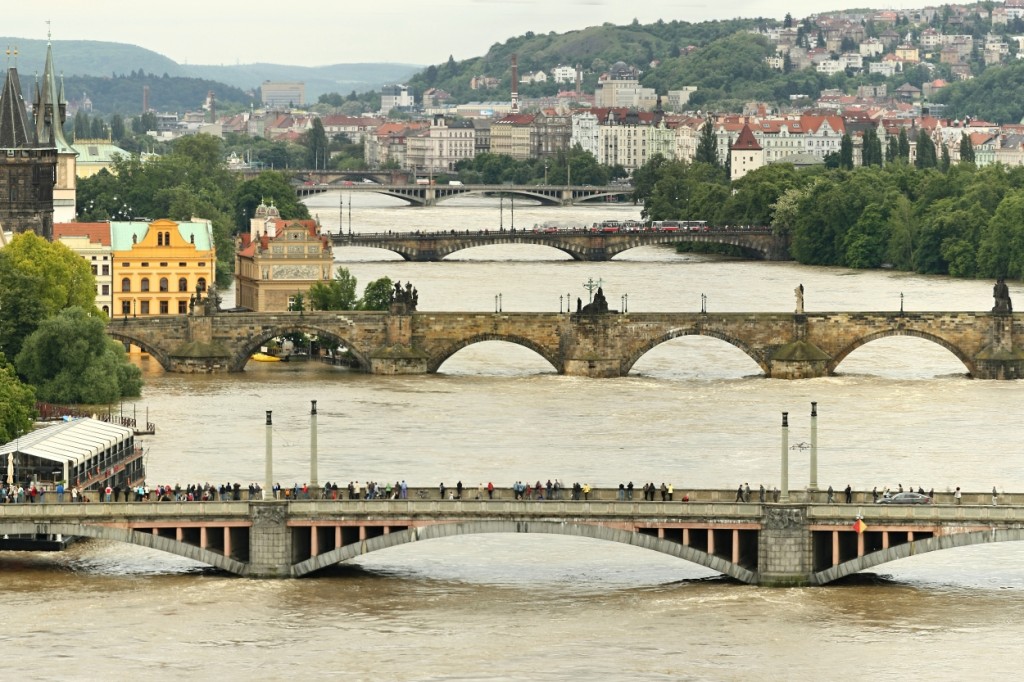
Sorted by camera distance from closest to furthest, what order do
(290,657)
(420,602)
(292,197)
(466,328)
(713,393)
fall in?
1. (290,657)
2. (420,602)
3. (713,393)
4. (466,328)
5. (292,197)

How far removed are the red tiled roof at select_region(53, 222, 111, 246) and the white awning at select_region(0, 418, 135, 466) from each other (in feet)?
123

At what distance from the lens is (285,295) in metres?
104

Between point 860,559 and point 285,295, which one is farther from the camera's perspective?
point 285,295

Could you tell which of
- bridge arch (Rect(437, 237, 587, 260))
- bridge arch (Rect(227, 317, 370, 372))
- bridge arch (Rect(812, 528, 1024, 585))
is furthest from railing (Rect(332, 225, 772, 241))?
bridge arch (Rect(812, 528, 1024, 585))

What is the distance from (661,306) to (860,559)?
55889 mm

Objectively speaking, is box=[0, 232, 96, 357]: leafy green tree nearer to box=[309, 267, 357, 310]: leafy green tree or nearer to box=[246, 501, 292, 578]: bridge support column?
box=[309, 267, 357, 310]: leafy green tree

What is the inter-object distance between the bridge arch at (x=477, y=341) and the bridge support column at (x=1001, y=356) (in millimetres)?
12771

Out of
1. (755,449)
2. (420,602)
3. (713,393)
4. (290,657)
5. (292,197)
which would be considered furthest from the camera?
(292,197)

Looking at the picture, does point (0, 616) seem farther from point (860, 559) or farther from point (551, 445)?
point (551, 445)

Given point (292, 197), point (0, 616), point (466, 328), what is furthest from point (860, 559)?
point (292, 197)

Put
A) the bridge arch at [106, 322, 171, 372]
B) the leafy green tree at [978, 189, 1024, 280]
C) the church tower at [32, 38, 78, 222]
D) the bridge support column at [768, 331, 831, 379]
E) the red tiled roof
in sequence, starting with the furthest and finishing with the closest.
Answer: the leafy green tree at [978, 189, 1024, 280], the church tower at [32, 38, 78, 222], the red tiled roof, the bridge arch at [106, 322, 171, 372], the bridge support column at [768, 331, 831, 379]

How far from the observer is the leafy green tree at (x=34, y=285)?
81.1 metres

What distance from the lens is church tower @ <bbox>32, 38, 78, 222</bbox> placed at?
110 meters

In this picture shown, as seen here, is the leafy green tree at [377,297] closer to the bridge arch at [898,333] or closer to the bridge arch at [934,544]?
the bridge arch at [898,333]
